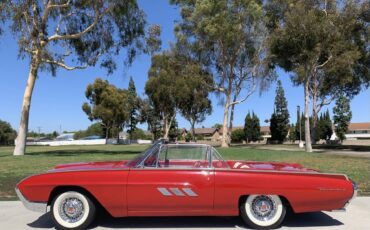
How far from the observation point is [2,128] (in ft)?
299

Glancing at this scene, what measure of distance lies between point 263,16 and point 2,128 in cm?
6877

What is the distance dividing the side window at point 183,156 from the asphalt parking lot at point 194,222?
853 millimetres

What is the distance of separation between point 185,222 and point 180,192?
2.48 feet

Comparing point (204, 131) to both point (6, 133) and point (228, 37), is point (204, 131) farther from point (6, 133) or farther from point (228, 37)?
point (228, 37)

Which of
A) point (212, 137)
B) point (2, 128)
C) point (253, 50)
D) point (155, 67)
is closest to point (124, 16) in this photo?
point (253, 50)

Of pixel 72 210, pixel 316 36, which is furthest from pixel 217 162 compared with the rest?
pixel 316 36

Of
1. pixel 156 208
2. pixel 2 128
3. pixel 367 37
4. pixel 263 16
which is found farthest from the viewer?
pixel 2 128

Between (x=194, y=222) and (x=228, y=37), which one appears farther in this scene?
(x=228, y=37)

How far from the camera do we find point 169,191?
612cm

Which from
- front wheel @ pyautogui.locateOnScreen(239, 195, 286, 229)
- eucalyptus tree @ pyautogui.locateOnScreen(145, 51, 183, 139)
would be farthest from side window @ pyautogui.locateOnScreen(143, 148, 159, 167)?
eucalyptus tree @ pyautogui.locateOnScreen(145, 51, 183, 139)

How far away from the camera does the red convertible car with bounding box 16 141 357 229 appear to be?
20.2 feet

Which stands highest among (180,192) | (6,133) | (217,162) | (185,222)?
(6,133)

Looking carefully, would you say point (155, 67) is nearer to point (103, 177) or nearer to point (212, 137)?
point (103, 177)

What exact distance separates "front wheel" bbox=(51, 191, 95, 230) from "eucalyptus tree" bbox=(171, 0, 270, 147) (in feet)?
112
